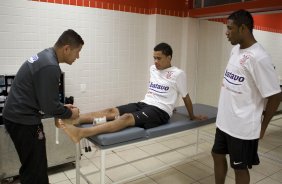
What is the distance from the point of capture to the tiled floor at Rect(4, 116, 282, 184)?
2.61m

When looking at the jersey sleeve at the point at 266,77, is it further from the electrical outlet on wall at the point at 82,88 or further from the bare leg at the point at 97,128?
the electrical outlet on wall at the point at 82,88

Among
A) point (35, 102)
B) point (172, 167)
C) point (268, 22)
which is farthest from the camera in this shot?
point (268, 22)

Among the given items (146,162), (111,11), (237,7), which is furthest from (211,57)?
(146,162)

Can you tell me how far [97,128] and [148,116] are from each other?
0.55 meters

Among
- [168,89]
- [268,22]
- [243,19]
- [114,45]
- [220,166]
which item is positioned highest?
[268,22]

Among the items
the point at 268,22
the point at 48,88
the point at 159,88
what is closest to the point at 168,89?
the point at 159,88

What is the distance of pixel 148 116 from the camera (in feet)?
7.72

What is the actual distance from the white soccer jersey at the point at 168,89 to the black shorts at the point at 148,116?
0.24 ft

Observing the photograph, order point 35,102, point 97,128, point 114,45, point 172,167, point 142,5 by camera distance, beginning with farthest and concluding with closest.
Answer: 1. point 142,5
2. point 114,45
3. point 172,167
4. point 97,128
5. point 35,102

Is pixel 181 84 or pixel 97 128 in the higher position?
pixel 181 84

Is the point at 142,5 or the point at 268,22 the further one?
the point at 268,22

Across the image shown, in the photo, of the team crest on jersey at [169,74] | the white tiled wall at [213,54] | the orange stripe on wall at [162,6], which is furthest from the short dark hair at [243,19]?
the white tiled wall at [213,54]

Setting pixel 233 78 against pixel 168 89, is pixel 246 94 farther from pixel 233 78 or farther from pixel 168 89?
pixel 168 89

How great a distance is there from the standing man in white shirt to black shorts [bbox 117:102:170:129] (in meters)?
0.73
